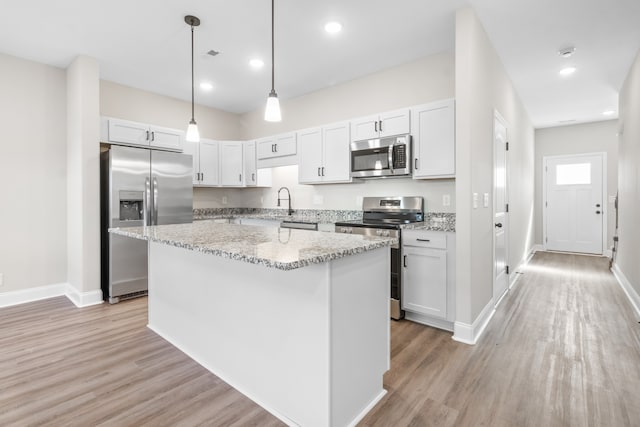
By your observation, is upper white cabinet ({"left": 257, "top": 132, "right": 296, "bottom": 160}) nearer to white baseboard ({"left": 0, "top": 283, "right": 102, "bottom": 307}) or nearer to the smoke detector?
white baseboard ({"left": 0, "top": 283, "right": 102, "bottom": 307})

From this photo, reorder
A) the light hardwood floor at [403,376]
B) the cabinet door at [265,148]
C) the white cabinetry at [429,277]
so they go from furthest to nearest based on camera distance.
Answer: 1. the cabinet door at [265,148]
2. the white cabinetry at [429,277]
3. the light hardwood floor at [403,376]

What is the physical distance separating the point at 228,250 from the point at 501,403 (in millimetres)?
1739

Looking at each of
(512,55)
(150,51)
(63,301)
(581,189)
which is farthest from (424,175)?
(581,189)

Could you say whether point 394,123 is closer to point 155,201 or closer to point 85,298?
point 155,201

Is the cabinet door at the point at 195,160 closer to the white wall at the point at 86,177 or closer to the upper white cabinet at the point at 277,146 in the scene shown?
the upper white cabinet at the point at 277,146

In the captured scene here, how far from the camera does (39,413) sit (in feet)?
5.68

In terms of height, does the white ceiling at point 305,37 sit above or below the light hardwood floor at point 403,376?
above

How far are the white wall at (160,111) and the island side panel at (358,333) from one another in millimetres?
4103

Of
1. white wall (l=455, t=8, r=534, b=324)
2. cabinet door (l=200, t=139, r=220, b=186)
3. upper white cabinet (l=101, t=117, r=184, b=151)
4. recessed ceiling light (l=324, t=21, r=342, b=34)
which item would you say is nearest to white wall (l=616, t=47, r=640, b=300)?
white wall (l=455, t=8, r=534, b=324)

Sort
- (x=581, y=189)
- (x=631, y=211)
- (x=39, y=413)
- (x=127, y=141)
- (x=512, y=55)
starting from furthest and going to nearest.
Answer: (x=581, y=189), (x=127, y=141), (x=631, y=211), (x=512, y=55), (x=39, y=413)

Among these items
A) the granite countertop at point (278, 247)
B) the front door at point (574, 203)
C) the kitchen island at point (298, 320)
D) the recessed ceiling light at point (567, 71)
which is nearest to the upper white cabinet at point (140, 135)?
the kitchen island at point (298, 320)

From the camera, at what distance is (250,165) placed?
510 centimetres

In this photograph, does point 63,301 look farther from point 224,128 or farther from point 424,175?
point 424,175

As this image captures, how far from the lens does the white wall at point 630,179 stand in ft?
11.0
